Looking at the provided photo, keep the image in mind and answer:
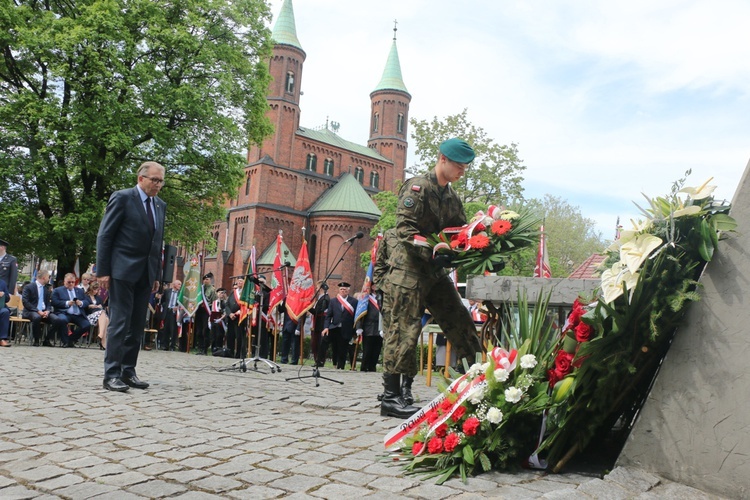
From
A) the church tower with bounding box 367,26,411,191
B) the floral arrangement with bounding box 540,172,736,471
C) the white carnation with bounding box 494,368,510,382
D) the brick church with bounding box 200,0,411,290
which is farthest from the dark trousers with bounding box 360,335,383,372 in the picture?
the church tower with bounding box 367,26,411,191

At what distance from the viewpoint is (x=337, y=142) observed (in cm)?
6719

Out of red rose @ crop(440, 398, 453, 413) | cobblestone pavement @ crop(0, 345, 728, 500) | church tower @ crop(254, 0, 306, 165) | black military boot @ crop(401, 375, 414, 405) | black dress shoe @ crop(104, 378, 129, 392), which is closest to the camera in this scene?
cobblestone pavement @ crop(0, 345, 728, 500)

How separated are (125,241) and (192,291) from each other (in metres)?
11.6

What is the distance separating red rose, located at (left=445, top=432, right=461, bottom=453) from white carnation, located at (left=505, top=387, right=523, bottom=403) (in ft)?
1.09

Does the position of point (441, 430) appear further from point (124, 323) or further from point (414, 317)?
point (124, 323)

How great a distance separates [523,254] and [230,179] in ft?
70.4

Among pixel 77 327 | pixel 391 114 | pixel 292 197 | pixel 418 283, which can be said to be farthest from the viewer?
pixel 391 114

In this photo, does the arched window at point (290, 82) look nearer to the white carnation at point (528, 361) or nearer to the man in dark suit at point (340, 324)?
the man in dark suit at point (340, 324)

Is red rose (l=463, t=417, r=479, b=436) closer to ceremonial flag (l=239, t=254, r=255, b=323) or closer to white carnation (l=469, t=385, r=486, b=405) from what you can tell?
white carnation (l=469, t=385, r=486, b=405)

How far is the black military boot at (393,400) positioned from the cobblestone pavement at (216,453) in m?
0.17

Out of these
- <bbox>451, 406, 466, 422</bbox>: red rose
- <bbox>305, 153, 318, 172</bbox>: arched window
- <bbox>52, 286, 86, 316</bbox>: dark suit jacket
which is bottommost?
<bbox>451, 406, 466, 422</bbox>: red rose

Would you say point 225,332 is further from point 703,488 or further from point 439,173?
point 703,488

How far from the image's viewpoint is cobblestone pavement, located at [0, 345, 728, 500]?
2.65 meters

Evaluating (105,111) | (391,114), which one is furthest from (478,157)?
(391,114)
